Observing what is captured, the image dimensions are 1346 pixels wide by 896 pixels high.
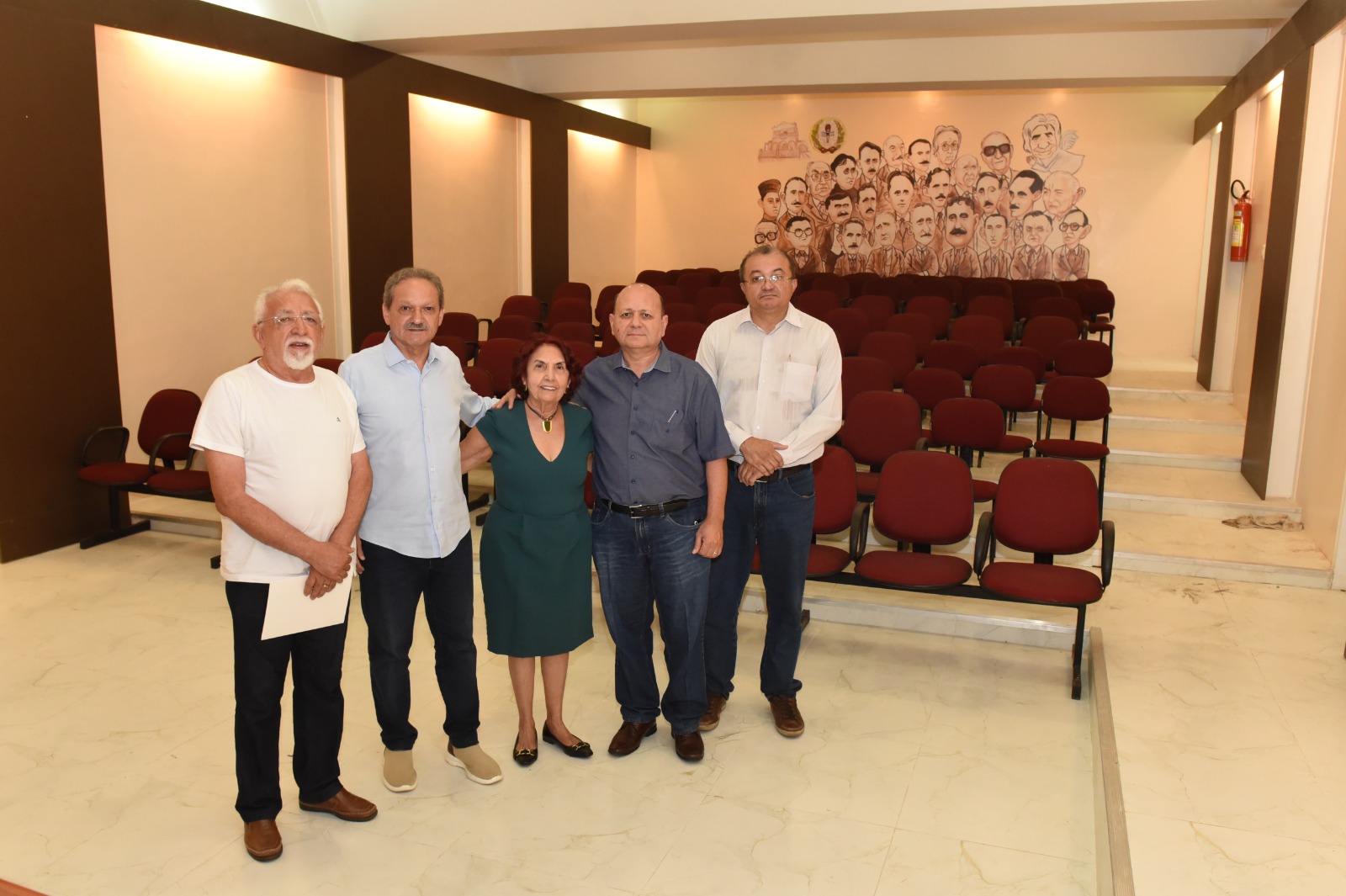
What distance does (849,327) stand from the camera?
797cm

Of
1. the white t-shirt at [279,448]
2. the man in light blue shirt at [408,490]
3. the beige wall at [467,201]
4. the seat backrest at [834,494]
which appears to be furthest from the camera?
the beige wall at [467,201]

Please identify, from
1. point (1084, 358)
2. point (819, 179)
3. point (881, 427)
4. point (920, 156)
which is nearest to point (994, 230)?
point (920, 156)

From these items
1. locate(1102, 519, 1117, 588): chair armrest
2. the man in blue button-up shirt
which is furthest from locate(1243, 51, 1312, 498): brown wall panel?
the man in blue button-up shirt

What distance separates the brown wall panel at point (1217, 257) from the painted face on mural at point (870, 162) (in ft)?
13.2

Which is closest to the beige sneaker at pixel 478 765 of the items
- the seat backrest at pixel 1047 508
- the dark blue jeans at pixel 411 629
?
the dark blue jeans at pixel 411 629

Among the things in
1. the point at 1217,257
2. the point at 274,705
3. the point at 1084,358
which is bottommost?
the point at 274,705

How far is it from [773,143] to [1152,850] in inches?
453

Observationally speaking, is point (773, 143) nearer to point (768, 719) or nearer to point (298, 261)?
point (298, 261)

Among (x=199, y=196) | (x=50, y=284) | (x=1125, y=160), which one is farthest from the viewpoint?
(x=1125, y=160)

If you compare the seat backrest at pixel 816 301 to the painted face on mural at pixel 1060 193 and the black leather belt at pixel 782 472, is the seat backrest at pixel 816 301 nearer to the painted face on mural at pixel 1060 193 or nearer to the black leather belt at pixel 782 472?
the painted face on mural at pixel 1060 193

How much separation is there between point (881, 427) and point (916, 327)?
8.76 ft

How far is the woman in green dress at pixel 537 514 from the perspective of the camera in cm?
316

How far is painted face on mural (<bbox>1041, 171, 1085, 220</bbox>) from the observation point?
12.0 meters

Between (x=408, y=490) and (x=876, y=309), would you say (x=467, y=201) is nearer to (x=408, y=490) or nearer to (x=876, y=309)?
(x=876, y=309)
